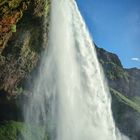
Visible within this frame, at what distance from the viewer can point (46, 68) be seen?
69125mm

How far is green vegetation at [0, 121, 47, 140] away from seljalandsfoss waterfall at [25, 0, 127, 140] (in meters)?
5.13

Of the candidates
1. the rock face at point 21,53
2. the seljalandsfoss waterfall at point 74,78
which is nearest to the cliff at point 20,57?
the rock face at point 21,53

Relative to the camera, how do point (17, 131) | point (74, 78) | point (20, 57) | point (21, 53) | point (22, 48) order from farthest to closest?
point (17, 131)
point (74, 78)
point (20, 57)
point (21, 53)
point (22, 48)

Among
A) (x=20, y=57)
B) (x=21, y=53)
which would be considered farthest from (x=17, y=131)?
(x=21, y=53)

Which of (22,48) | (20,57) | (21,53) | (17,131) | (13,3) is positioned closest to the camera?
(13,3)

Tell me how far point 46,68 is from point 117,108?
3763 inches

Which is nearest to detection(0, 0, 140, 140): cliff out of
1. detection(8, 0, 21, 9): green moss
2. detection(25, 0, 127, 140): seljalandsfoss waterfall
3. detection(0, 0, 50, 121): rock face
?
detection(0, 0, 50, 121): rock face

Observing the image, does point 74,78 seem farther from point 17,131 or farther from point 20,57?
point 17,131

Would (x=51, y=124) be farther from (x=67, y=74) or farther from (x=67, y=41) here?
(x=67, y=41)

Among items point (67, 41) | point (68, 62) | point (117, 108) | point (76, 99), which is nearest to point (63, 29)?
point (67, 41)

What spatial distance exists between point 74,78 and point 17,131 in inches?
692

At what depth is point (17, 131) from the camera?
75.8m

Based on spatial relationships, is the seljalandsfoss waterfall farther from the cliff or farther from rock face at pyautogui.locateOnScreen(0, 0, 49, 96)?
rock face at pyautogui.locateOnScreen(0, 0, 49, 96)

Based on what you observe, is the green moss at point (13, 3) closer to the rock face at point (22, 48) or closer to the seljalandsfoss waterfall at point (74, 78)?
the rock face at point (22, 48)
